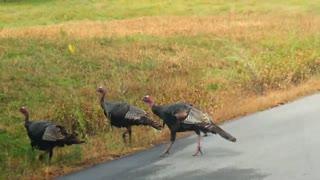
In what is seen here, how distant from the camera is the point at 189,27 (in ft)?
93.6

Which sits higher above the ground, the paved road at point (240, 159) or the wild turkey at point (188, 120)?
the wild turkey at point (188, 120)

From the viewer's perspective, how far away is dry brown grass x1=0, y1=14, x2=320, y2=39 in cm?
2562

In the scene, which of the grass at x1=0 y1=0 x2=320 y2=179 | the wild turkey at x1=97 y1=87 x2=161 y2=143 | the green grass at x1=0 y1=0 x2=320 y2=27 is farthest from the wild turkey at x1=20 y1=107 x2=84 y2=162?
the green grass at x1=0 y1=0 x2=320 y2=27

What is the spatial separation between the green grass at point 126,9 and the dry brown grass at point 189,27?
433 cm

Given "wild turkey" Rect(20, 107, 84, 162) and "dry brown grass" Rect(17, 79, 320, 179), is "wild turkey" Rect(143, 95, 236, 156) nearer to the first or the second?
"dry brown grass" Rect(17, 79, 320, 179)

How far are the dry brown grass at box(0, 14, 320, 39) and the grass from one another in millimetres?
50

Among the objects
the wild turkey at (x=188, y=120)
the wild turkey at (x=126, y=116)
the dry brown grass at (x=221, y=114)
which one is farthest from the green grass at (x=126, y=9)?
the wild turkey at (x=188, y=120)

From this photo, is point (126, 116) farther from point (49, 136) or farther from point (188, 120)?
point (49, 136)

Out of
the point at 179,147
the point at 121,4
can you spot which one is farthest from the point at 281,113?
→ the point at 121,4

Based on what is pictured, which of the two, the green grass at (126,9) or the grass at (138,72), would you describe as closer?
the grass at (138,72)

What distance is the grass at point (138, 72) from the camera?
10.8 m

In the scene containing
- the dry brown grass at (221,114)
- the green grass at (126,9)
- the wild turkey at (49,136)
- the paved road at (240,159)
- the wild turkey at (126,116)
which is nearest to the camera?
the paved road at (240,159)

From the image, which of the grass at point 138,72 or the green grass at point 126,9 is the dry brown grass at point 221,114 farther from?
the green grass at point 126,9

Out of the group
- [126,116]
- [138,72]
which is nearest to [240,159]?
[126,116]
